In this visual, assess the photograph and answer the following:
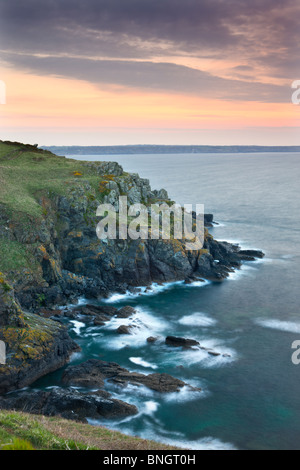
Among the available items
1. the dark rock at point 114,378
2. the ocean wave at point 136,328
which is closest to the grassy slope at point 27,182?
the ocean wave at point 136,328

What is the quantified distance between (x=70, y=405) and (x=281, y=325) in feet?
98.6

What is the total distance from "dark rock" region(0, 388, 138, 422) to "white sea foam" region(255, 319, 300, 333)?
24216 millimetres

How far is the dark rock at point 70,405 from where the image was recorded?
104 feet

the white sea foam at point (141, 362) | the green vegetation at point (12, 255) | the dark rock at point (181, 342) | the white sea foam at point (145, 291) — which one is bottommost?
the white sea foam at point (141, 362)

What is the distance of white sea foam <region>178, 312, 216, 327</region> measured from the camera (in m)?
52.2

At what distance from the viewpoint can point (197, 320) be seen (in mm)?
53281

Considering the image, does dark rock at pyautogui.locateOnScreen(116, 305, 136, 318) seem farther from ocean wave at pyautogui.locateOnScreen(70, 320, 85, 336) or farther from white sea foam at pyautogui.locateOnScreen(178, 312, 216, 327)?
white sea foam at pyautogui.locateOnScreen(178, 312, 216, 327)

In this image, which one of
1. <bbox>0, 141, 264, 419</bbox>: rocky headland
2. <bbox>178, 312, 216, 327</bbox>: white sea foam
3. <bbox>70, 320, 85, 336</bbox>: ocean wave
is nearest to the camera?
<bbox>0, 141, 264, 419</bbox>: rocky headland

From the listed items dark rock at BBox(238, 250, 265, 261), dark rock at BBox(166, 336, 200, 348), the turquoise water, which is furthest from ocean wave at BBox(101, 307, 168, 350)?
dark rock at BBox(238, 250, 265, 261)

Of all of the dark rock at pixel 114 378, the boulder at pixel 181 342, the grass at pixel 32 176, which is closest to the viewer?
the dark rock at pixel 114 378

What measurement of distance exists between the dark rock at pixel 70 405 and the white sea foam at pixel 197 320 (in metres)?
20.0

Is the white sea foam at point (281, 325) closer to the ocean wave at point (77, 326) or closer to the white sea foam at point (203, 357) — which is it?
the white sea foam at point (203, 357)
